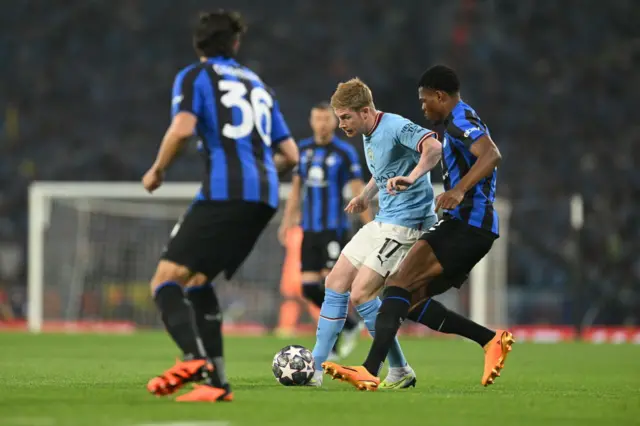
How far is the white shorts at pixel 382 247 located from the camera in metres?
6.44

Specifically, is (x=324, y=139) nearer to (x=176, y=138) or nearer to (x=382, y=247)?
(x=382, y=247)

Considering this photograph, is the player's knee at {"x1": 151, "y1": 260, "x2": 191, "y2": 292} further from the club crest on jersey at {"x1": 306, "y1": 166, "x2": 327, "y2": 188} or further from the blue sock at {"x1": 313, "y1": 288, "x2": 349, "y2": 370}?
the club crest on jersey at {"x1": 306, "y1": 166, "x2": 327, "y2": 188}

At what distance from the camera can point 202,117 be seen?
5215 mm

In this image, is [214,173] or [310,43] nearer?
[214,173]

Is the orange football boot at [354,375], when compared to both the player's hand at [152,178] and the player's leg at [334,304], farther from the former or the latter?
the player's hand at [152,178]

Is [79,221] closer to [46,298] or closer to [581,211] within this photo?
[46,298]

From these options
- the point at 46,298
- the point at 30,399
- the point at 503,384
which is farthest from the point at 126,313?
the point at 30,399

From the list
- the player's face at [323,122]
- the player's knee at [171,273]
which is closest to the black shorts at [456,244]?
the player's knee at [171,273]

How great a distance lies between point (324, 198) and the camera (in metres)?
10.1

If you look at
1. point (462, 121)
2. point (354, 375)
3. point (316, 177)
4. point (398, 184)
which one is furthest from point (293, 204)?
point (354, 375)

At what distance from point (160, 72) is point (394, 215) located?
17.5 metres

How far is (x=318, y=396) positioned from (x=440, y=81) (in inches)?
70.8

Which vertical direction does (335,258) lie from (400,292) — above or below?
below

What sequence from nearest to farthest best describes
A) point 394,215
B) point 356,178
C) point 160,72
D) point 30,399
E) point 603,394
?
point 30,399, point 603,394, point 394,215, point 356,178, point 160,72
